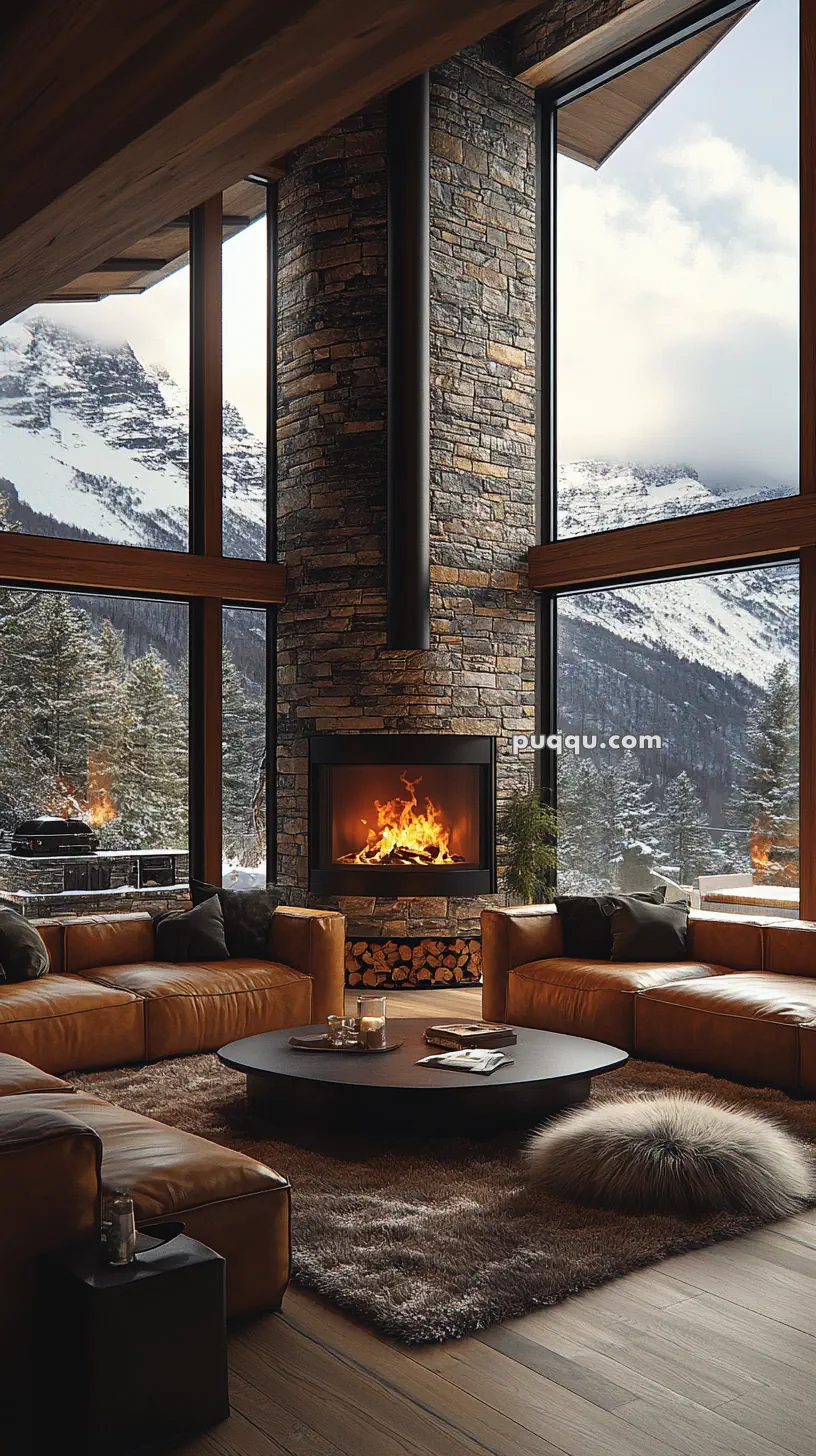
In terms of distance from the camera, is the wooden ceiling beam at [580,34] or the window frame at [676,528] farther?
the wooden ceiling beam at [580,34]

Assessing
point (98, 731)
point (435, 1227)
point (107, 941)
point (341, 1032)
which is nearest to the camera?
point (435, 1227)

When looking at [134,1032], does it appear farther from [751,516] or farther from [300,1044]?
[751,516]

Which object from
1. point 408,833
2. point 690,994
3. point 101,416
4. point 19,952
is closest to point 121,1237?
point 19,952

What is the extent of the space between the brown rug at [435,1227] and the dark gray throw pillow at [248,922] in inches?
53.9

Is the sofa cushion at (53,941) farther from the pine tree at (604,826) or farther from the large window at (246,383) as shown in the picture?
the pine tree at (604,826)

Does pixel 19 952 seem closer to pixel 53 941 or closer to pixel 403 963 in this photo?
pixel 53 941

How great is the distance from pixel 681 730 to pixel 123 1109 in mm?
4684

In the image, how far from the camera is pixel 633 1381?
95.0 inches

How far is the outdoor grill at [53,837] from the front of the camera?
6801mm

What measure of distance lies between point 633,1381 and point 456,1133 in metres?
1.64

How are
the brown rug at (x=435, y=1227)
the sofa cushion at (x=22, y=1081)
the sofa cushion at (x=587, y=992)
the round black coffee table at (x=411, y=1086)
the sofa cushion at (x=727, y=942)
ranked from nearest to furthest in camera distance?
the brown rug at (x=435, y=1227) → the sofa cushion at (x=22, y=1081) → the round black coffee table at (x=411, y=1086) → the sofa cushion at (x=587, y=992) → the sofa cushion at (x=727, y=942)

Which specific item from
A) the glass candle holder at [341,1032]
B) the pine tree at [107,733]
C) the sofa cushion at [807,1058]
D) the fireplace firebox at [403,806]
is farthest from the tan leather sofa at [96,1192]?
the fireplace firebox at [403,806]

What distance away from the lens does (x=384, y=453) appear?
7.36 m

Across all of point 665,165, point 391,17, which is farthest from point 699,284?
point 391,17
